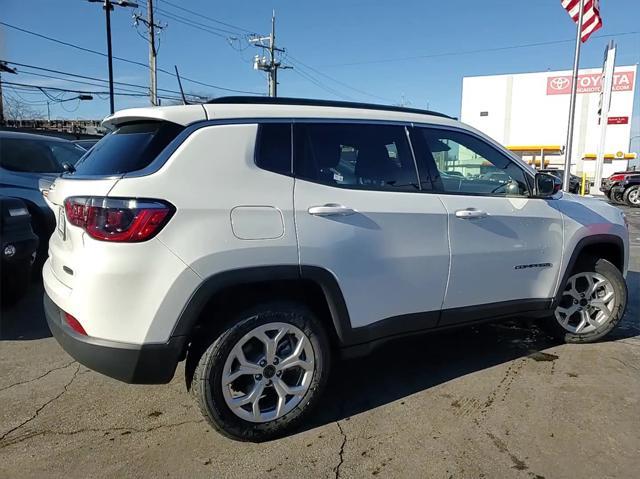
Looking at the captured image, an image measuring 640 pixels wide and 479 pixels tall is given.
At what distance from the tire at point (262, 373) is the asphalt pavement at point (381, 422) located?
0.44ft

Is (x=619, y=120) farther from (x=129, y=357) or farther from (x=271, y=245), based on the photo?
(x=129, y=357)

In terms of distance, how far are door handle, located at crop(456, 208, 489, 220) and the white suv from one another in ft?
0.06

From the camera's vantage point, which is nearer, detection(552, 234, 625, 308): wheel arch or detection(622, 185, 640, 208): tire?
detection(552, 234, 625, 308): wheel arch

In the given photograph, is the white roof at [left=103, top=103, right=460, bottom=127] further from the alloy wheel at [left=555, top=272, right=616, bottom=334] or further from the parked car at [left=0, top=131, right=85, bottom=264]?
the parked car at [left=0, top=131, right=85, bottom=264]

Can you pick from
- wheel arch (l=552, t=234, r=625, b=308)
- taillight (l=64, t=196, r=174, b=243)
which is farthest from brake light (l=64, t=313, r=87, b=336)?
wheel arch (l=552, t=234, r=625, b=308)

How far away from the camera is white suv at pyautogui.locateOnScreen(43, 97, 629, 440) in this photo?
244 centimetres

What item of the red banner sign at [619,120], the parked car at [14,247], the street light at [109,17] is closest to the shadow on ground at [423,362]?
the parked car at [14,247]

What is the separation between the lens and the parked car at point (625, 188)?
19.6 m

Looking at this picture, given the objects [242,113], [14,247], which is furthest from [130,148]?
[14,247]

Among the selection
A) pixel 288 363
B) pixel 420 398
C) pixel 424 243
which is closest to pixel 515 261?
pixel 424 243

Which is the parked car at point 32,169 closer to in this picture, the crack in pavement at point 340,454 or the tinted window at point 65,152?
the tinted window at point 65,152

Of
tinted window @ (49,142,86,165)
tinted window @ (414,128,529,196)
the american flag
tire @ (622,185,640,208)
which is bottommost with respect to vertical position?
tire @ (622,185,640,208)

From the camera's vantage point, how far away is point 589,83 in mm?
48062

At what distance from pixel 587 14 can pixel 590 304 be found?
12217 millimetres
